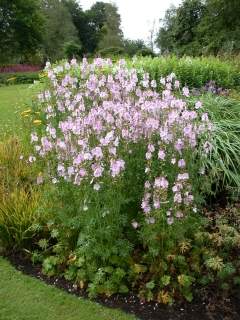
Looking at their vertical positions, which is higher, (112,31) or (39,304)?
(39,304)

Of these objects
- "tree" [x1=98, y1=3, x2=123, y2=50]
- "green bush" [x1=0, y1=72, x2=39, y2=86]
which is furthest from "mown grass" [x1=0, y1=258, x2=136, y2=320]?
"tree" [x1=98, y1=3, x2=123, y2=50]

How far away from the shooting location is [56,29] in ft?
166

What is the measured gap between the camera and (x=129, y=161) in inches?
158

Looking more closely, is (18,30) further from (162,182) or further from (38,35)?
(162,182)

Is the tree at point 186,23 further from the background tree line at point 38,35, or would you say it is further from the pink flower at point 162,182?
the pink flower at point 162,182

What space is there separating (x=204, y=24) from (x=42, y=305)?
3107 centimetres

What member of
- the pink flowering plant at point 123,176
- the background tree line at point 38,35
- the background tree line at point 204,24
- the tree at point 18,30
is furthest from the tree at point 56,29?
the pink flowering plant at point 123,176

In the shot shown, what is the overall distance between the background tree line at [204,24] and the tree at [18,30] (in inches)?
545

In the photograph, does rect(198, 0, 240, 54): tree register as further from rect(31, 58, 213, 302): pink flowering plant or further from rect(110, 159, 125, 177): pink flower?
rect(110, 159, 125, 177): pink flower

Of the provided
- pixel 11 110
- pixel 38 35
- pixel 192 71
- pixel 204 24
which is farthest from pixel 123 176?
pixel 38 35

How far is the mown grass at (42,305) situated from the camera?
3.78 m

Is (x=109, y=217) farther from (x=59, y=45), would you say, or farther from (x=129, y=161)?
(x=59, y=45)

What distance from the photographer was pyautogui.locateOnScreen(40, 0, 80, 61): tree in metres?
47.2

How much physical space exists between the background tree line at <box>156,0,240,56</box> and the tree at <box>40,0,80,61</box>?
46.3ft
